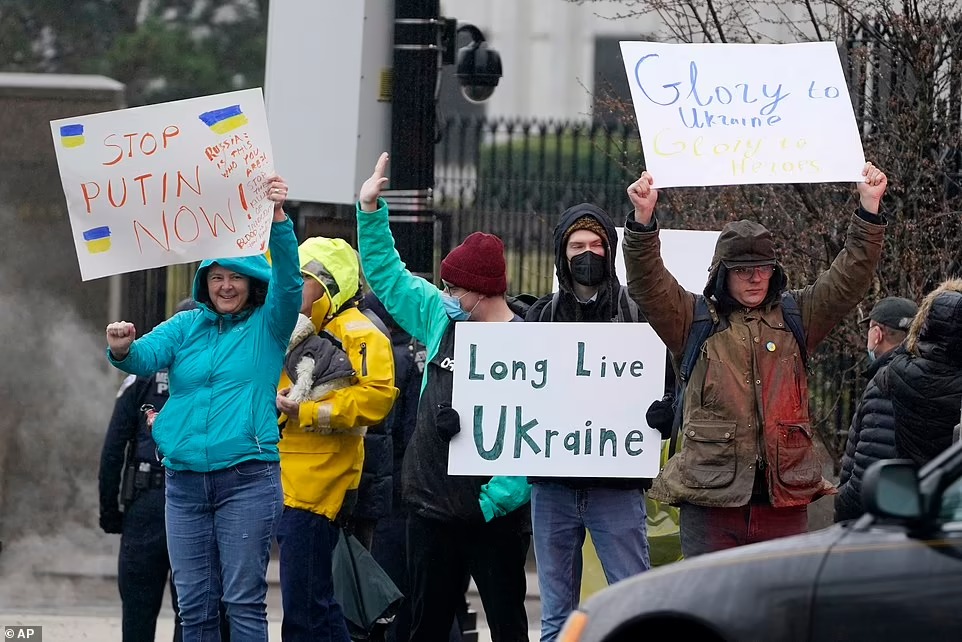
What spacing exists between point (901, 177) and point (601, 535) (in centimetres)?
279

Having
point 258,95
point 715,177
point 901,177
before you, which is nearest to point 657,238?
point 715,177

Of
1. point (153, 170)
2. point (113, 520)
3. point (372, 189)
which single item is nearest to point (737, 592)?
point (372, 189)

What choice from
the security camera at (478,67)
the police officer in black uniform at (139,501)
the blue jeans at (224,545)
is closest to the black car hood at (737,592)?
the blue jeans at (224,545)

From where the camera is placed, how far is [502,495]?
6.27 meters

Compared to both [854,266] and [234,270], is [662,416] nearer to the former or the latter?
[854,266]

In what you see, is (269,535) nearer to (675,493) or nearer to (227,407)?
(227,407)

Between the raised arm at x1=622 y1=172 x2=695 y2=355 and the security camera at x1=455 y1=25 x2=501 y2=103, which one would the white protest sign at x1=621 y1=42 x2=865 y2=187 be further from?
the security camera at x1=455 y1=25 x2=501 y2=103

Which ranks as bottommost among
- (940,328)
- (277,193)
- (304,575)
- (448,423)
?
(304,575)

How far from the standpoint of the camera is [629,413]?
614 centimetres

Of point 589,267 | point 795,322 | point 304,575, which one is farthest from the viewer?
point 304,575

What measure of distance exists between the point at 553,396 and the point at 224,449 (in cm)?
124

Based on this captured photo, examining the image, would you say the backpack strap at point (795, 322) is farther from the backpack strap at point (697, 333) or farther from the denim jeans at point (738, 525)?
the denim jeans at point (738, 525)

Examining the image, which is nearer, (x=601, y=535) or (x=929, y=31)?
(x=601, y=535)

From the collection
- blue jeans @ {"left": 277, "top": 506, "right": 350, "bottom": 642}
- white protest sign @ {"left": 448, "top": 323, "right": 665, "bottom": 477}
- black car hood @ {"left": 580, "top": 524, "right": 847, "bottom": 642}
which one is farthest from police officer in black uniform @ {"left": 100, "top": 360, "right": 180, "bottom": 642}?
black car hood @ {"left": 580, "top": 524, "right": 847, "bottom": 642}
